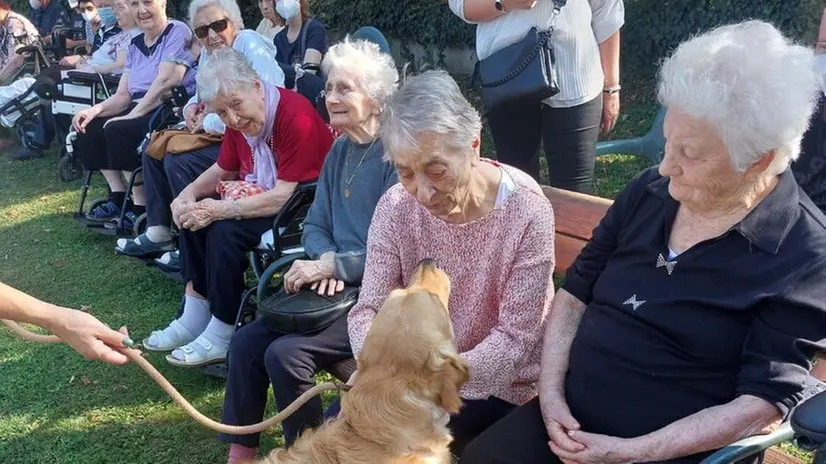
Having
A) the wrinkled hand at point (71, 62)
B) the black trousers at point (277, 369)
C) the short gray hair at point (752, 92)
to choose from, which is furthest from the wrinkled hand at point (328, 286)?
the wrinkled hand at point (71, 62)

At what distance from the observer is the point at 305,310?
3.13 metres

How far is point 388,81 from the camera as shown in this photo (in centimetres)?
357

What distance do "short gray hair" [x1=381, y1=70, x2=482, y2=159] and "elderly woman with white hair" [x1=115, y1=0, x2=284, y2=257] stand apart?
2.65 meters

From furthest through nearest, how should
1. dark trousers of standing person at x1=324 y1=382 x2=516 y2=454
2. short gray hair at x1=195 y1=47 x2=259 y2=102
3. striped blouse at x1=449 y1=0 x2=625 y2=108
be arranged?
short gray hair at x1=195 y1=47 x2=259 y2=102 → striped blouse at x1=449 y1=0 x2=625 y2=108 → dark trousers of standing person at x1=324 y1=382 x2=516 y2=454

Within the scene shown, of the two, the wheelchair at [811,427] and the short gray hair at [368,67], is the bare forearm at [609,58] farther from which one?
the wheelchair at [811,427]

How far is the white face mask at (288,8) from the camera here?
21.4ft

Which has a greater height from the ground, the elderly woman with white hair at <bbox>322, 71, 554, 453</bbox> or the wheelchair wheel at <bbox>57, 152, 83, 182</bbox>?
the elderly woman with white hair at <bbox>322, 71, 554, 453</bbox>

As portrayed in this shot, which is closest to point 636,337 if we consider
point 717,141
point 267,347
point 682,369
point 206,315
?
point 682,369

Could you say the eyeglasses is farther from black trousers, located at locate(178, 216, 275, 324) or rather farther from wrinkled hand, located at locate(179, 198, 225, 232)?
black trousers, located at locate(178, 216, 275, 324)

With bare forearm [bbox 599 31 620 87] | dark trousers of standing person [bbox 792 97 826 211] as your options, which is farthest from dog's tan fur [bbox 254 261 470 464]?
bare forearm [bbox 599 31 620 87]

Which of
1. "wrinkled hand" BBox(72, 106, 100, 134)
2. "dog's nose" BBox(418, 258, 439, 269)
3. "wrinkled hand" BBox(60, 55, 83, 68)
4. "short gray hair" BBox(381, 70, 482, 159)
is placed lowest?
"wrinkled hand" BBox(60, 55, 83, 68)

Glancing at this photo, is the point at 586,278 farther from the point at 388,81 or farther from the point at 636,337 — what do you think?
the point at 388,81

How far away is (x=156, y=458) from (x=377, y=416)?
209 cm

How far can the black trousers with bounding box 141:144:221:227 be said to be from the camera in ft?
Answer: 16.6
